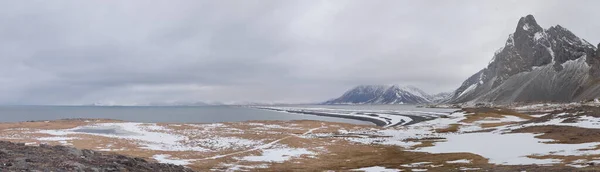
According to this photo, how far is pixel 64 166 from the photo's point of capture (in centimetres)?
1967

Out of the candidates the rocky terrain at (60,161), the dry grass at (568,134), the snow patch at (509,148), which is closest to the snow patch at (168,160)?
the rocky terrain at (60,161)

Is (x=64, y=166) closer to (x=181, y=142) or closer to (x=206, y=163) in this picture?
(x=206, y=163)

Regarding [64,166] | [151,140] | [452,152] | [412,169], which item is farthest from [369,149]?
[64,166]

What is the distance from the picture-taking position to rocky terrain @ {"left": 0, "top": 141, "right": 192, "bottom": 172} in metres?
19.2

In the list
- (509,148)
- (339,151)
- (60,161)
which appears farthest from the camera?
(339,151)

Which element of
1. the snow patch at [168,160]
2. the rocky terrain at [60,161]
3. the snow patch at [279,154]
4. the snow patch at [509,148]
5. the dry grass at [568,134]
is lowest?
the snow patch at [279,154]

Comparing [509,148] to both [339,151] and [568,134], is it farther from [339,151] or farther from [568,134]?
[339,151]

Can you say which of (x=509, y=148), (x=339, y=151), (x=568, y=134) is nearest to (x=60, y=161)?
(x=339, y=151)

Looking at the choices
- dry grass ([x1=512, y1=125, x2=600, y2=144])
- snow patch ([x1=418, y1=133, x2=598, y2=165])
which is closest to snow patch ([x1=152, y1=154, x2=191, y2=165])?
snow patch ([x1=418, y1=133, x2=598, y2=165])

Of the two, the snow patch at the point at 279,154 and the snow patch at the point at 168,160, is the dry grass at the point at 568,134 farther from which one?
the snow patch at the point at 168,160

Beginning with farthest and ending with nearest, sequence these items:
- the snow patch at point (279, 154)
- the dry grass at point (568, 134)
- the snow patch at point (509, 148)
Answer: the snow patch at point (279, 154)
the dry grass at point (568, 134)
the snow patch at point (509, 148)

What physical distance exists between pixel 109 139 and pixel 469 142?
57292 mm

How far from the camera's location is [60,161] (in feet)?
68.4

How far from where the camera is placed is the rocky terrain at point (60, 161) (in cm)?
1922
